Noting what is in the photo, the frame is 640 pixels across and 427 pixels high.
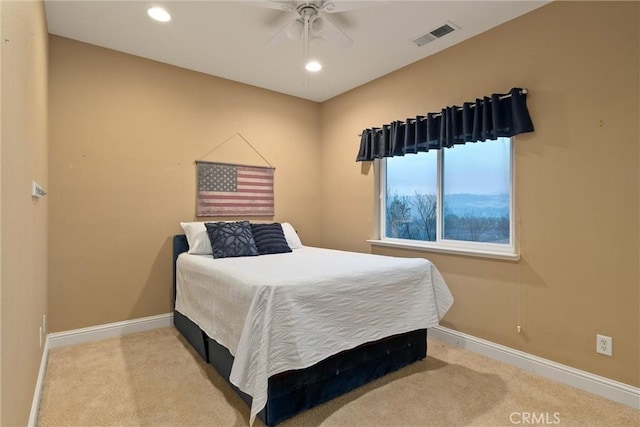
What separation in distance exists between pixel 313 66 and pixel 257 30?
777mm

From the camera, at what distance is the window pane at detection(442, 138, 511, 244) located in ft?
8.87

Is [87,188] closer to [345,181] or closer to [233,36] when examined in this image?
[233,36]

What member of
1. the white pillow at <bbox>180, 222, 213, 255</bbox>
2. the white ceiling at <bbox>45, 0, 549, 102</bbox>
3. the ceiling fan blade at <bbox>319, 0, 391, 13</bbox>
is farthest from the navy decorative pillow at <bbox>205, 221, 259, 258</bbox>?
the ceiling fan blade at <bbox>319, 0, 391, 13</bbox>

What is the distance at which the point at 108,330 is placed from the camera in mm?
3016

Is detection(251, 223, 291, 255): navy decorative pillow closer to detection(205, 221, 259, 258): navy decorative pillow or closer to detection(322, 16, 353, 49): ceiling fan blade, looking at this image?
detection(205, 221, 259, 258): navy decorative pillow

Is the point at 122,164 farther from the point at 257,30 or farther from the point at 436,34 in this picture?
the point at 436,34

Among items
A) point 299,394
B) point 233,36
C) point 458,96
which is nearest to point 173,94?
point 233,36

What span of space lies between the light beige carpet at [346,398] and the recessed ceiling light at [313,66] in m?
2.82

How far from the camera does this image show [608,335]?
210 centimetres

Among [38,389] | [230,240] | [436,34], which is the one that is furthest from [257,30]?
[38,389]

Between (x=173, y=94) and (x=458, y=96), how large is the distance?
273cm

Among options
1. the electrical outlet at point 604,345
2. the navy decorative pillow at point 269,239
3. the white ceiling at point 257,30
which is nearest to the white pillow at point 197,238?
the navy decorative pillow at point 269,239

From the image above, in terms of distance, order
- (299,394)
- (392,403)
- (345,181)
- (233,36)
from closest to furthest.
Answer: (299,394), (392,403), (233,36), (345,181)

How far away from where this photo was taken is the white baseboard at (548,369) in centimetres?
202
